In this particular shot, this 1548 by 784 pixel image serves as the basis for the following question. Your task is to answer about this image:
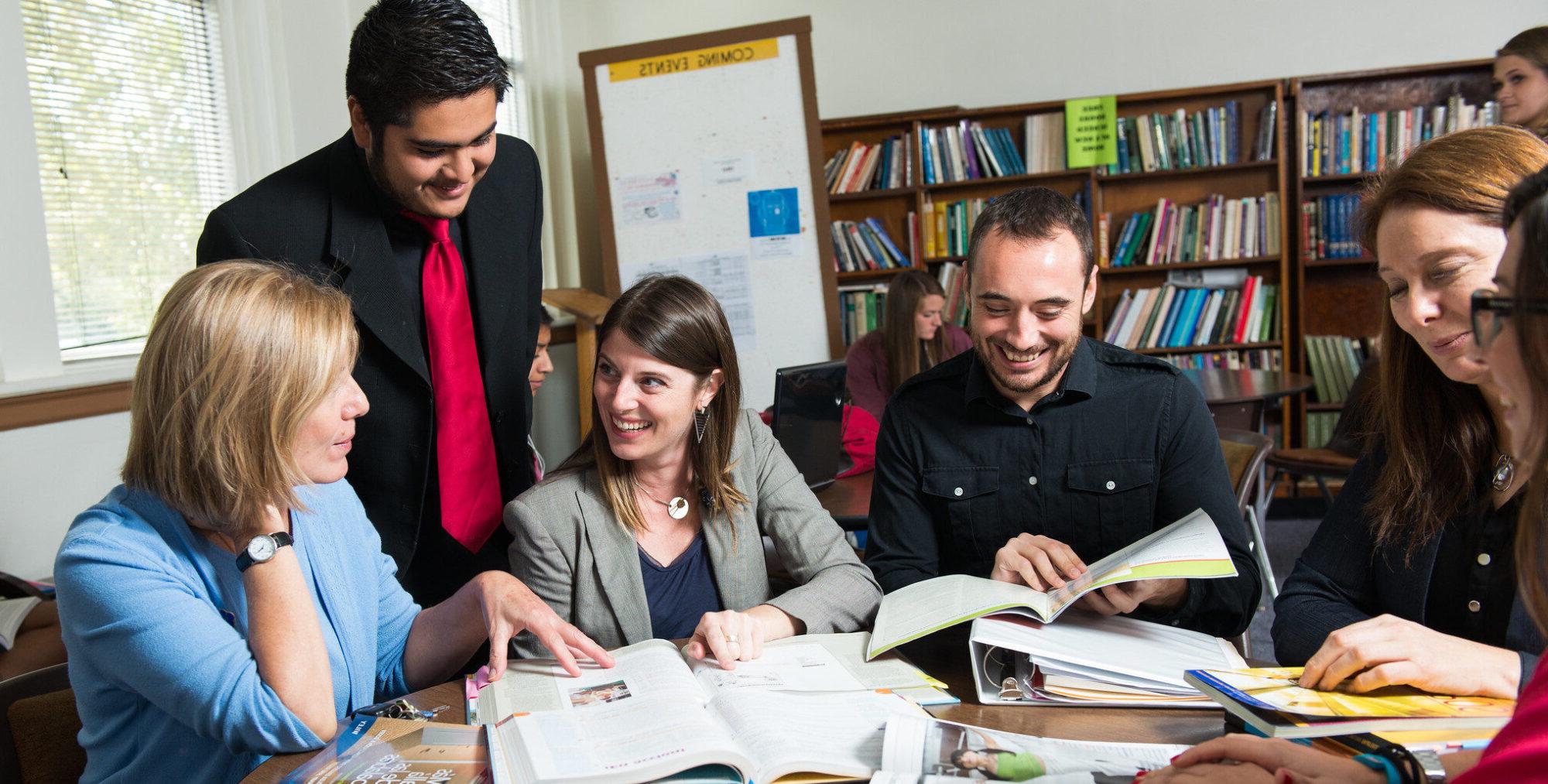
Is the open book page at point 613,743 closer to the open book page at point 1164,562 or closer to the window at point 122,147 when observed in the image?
the open book page at point 1164,562

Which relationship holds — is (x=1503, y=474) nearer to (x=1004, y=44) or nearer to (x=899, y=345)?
(x=899, y=345)

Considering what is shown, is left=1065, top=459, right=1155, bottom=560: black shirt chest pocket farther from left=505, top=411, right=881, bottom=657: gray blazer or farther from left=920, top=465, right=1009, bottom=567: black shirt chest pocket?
left=505, top=411, right=881, bottom=657: gray blazer

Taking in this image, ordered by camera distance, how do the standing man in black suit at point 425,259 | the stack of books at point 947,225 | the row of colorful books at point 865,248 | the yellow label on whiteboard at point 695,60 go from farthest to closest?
the row of colorful books at point 865,248, the stack of books at point 947,225, the yellow label on whiteboard at point 695,60, the standing man in black suit at point 425,259

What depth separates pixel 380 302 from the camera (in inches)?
66.9

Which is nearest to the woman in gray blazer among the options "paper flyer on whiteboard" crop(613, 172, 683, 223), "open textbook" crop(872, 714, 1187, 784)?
"open textbook" crop(872, 714, 1187, 784)

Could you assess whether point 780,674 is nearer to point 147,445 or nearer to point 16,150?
point 147,445

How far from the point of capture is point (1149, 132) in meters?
5.34

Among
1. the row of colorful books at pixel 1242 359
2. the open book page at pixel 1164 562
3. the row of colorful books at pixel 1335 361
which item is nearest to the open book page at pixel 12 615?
the open book page at pixel 1164 562

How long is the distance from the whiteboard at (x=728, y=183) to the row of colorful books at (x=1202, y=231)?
1.85 m

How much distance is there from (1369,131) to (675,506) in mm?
4786

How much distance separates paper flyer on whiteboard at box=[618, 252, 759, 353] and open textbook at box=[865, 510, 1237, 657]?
3.33 m

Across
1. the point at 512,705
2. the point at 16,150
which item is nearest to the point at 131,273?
the point at 16,150

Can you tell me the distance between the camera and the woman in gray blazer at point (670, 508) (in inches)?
65.8

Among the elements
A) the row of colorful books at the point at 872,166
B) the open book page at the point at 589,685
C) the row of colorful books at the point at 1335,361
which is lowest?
the row of colorful books at the point at 1335,361
